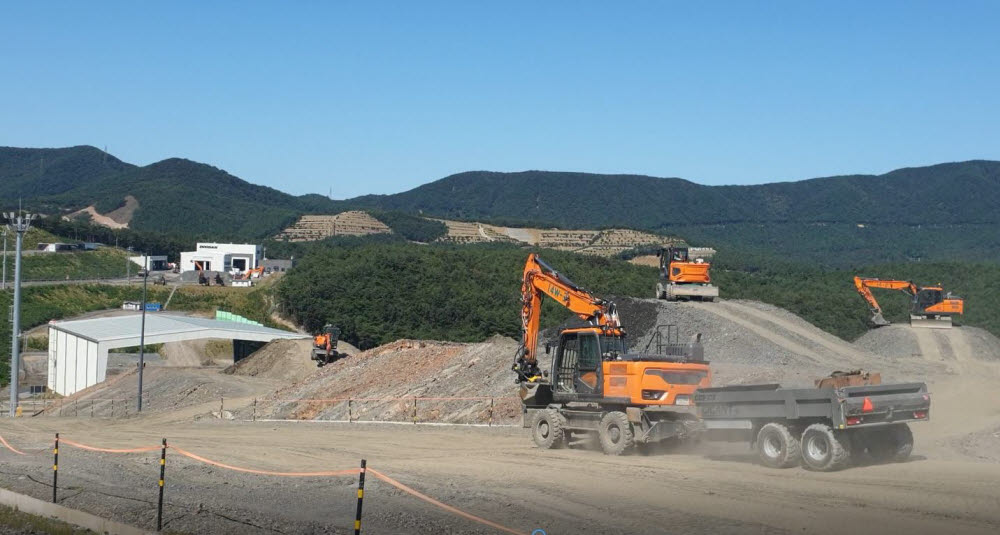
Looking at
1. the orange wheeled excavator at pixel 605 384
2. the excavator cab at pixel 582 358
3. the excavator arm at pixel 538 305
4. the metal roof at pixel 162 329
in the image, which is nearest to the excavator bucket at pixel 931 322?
the excavator arm at pixel 538 305

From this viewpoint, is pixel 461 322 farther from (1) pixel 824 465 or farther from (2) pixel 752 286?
(1) pixel 824 465

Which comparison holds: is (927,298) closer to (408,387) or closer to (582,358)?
(408,387)

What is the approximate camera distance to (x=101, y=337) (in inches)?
2665

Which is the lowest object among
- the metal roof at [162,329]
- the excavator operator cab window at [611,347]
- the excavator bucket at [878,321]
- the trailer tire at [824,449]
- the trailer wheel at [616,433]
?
the metal roof at [162,329]

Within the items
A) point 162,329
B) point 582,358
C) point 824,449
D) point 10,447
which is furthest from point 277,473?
point 162,329

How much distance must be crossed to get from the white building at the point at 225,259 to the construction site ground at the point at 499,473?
9133 cm

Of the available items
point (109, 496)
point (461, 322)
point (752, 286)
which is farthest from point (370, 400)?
point (752, 286)

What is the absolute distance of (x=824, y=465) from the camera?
18625 mm

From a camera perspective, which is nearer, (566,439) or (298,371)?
(566,439)

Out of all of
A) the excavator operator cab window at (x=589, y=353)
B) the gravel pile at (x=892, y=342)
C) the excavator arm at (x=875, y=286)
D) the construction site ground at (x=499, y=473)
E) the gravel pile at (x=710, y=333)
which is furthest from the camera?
the excavator arm at (x=875, y=286)

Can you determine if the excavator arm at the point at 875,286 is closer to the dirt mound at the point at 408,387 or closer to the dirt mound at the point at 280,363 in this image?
the dirt mound at the point at 408,387

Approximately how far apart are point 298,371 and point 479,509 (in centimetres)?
4674

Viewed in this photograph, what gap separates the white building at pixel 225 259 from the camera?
132 m

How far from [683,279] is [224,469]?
3223 cm
